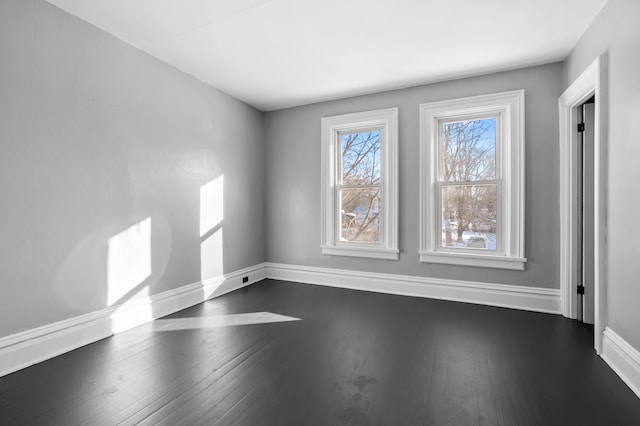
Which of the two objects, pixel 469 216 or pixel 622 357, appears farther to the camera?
pixel 469 216

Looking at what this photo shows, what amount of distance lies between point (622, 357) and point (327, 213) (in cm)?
319

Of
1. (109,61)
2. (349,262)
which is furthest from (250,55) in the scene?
(349,262)

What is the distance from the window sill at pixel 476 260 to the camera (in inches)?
132

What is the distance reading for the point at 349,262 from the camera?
427 cm

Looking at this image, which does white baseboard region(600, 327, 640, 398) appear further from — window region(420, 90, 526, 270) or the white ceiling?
the white ceiling

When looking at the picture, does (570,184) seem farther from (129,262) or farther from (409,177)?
(129,262)

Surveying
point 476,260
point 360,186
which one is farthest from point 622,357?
point 360,186

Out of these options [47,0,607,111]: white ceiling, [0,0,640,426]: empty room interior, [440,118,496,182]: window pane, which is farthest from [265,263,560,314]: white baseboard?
[47,0,607,111]: white ceiling

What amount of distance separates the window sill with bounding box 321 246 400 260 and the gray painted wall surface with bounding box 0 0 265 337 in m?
1.65

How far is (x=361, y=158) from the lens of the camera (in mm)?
4301

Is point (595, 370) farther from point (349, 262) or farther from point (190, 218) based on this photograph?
point (190, 218)

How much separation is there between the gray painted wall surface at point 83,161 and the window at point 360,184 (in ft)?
5.44

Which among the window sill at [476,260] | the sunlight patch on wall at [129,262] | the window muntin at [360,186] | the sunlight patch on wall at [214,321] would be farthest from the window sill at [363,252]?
the sunlight patch on wall at [129,262]

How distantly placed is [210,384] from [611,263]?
289cm
